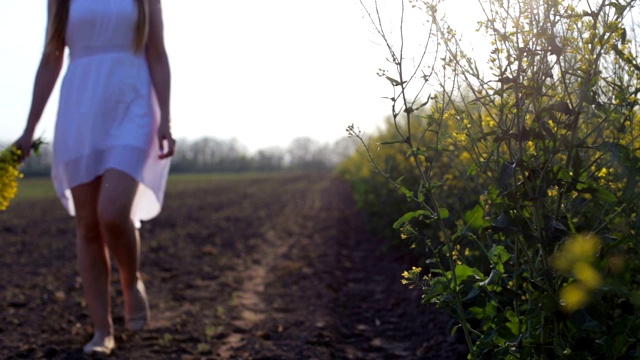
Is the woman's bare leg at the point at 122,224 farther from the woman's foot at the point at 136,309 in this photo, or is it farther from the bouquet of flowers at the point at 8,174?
the bouquet of flowers at the point at 8,174

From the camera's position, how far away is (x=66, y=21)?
3.80m

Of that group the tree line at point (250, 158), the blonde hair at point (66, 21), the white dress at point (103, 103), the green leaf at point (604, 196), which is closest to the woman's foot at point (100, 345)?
the white dress at point (103, 103)

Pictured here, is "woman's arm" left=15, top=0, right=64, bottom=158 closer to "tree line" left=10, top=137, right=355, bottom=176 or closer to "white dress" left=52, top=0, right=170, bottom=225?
"white dress" left=52, top=0, right=170, bottom=225

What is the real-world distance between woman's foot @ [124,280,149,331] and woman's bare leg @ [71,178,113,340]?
0.66ft

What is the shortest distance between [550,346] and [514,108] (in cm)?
63

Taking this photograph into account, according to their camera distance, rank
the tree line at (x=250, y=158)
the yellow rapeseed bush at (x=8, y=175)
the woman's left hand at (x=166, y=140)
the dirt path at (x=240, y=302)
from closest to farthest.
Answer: the yellow rapeseed bush at (x=8, y=175)
the woman's left hand at (x=166, y=140)
the dirt path at (x=240, y=302)
the tree line at (x=250, y=158)

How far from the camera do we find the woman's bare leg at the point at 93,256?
12.1ft

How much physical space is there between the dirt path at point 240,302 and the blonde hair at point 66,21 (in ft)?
4.91

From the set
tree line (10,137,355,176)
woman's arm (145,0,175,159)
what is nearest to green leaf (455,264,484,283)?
woman's arm (145,0,175,159)

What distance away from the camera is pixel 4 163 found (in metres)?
3.13

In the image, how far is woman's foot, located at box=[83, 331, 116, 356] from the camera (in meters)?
3.62

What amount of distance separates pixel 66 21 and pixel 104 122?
21.4 inches

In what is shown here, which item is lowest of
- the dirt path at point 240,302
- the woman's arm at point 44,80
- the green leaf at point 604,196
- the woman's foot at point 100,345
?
the dirt path at point 240,302

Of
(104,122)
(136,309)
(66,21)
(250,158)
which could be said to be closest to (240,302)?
(136,309)
